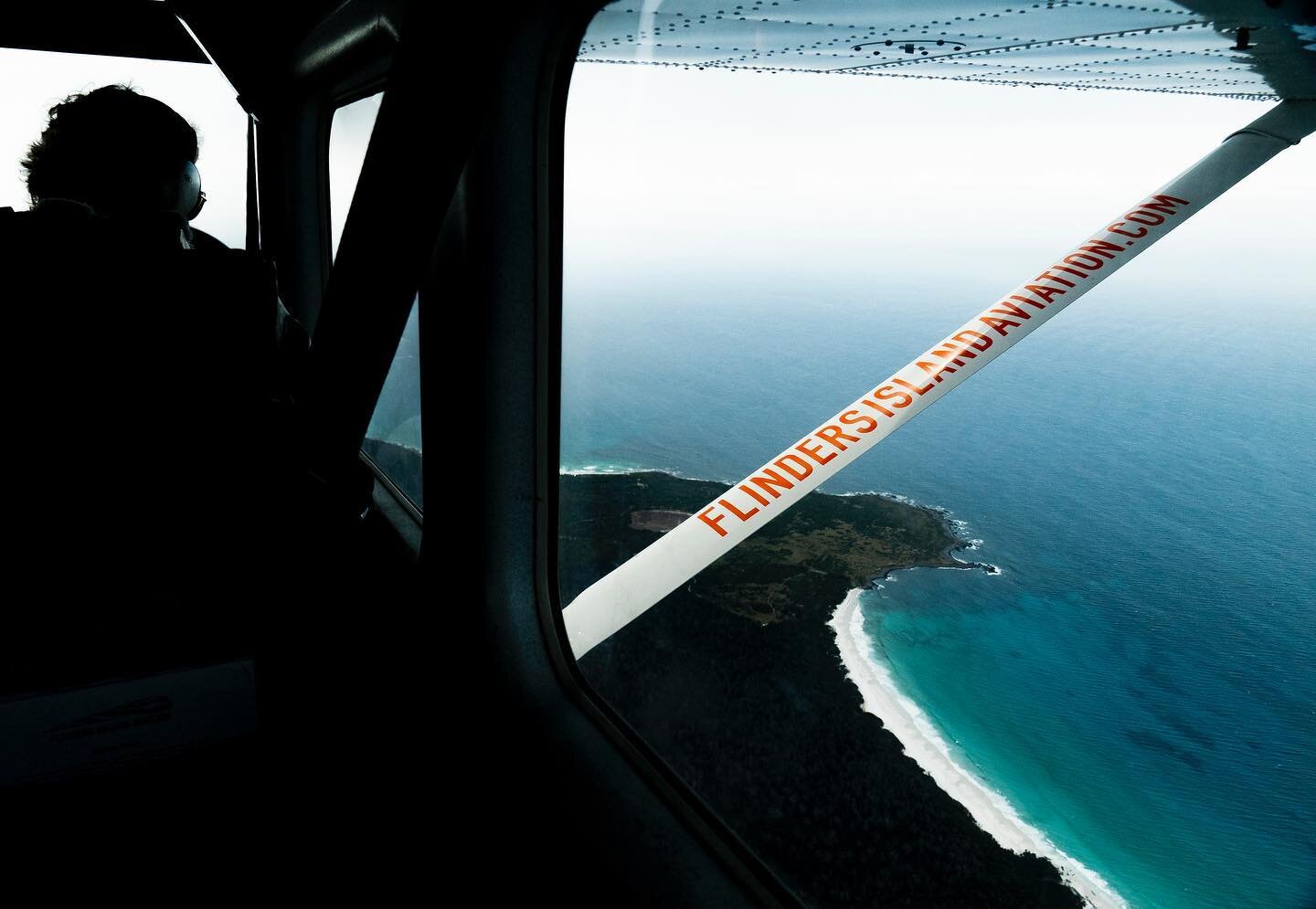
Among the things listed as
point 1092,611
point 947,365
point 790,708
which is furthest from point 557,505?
point 1092,611

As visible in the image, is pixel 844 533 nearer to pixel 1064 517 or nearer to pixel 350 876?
pixel 350 876

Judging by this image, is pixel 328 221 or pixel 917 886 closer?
pixel 917 886

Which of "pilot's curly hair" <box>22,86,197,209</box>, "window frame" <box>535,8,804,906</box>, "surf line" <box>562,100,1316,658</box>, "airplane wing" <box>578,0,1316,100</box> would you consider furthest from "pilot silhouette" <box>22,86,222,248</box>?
"surf line" <box>562,100,1316,658</box>

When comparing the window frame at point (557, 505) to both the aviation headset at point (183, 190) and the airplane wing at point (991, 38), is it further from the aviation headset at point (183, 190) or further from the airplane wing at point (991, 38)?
the aviation headset at point (183, 190)

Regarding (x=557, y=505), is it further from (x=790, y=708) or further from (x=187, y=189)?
(x=790, y=708)

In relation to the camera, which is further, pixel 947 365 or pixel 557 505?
pixel 947 365

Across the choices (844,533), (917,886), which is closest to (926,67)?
(917,886)
